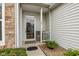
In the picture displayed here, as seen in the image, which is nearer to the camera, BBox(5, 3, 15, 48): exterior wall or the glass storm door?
BBox(5, 3, 15, 48): exterior wall

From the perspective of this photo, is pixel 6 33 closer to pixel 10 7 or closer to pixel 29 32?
pixel 10 7

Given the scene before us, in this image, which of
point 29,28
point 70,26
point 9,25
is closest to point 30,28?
point 29,28

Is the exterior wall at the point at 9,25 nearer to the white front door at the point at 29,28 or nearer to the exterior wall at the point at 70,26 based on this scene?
the exterior wall at the point at 70,26

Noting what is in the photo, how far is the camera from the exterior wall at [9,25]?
5.70 meters

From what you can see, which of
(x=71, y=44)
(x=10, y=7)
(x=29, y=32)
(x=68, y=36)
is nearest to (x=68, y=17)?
(x=68, y=36)

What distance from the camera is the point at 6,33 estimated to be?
570 centimetres

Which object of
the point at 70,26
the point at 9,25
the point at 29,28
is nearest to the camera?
the point at 9,25

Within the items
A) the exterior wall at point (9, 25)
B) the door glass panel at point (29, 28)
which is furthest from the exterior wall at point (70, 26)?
the door glass panel at point (29, 28)

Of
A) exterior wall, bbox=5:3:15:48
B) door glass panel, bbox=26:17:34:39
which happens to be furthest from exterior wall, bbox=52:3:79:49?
door glass panel, bbox=26:17:34:39

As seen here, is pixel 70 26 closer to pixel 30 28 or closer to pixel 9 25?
pixel 9 25

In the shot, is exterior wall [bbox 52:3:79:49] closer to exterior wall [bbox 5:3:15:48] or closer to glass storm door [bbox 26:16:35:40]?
exterior wall [bbox 5:3:15:48]

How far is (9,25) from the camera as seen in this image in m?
5.73

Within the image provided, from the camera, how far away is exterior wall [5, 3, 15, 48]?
5.70 metres

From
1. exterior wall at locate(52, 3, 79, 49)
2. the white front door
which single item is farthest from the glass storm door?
exterior wall at locate(52, 3, 79, 49)
